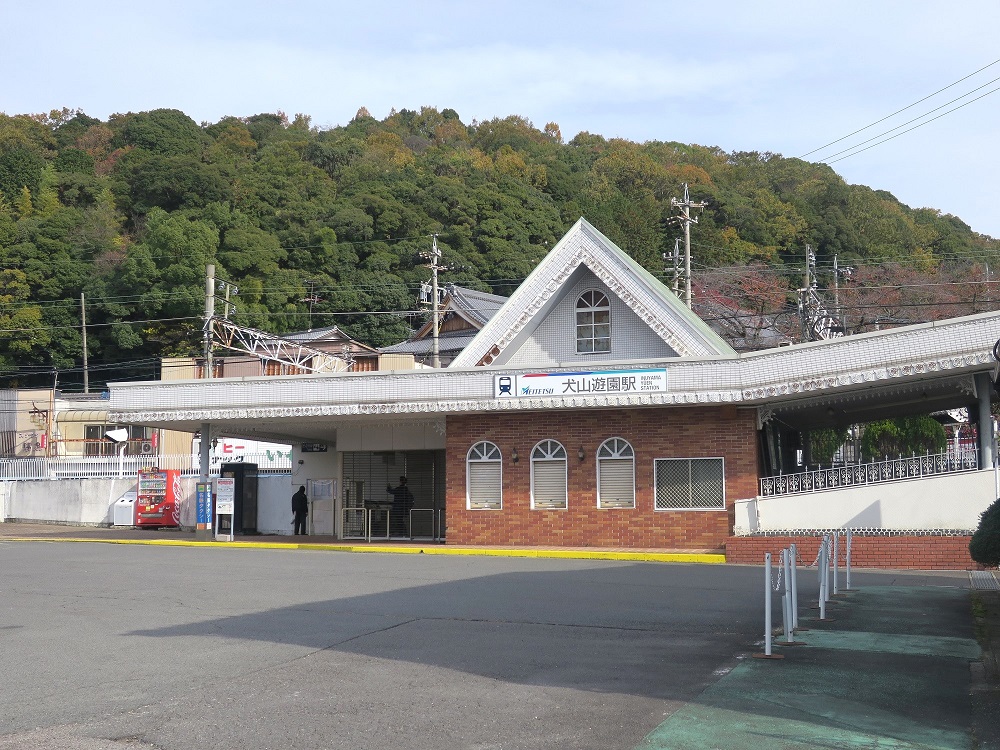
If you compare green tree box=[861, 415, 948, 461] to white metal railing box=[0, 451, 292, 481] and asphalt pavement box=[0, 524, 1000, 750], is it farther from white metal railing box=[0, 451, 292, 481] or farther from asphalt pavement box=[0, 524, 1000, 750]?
asphalt pavement box=[0, 524, 1000, 750]

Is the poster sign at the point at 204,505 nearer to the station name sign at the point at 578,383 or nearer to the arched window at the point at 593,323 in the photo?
the station name sign at the point at 578,383

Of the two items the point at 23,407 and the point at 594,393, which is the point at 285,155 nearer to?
the point at 23,407

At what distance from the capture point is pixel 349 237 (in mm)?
66000

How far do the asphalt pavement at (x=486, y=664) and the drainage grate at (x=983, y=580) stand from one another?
0.14 metres

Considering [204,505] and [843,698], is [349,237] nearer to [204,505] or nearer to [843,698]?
[204,505]

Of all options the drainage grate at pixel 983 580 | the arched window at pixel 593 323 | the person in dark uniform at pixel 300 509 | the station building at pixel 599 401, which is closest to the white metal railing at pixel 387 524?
the station building at pixel 599 401

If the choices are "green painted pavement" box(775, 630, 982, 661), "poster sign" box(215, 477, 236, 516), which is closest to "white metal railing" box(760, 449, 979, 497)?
"green painted pavement" box(775, 630, 982, 661)

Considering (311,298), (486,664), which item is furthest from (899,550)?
(311,298)

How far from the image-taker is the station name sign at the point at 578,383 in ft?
81.0

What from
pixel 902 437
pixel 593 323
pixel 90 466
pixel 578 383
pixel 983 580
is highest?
pixel 593 323

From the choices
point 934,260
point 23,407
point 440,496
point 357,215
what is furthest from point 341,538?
point 934,260

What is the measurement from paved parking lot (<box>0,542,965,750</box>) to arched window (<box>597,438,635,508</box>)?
6.60 meters

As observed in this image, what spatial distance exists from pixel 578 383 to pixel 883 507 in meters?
7.37

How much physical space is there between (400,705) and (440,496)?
75.9ft
